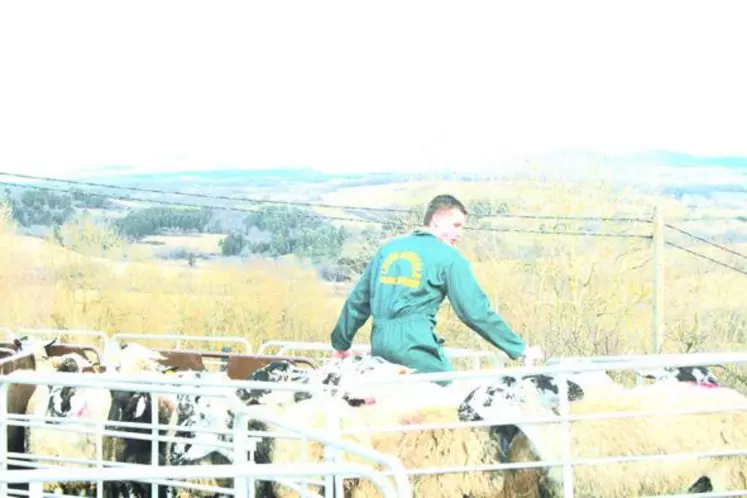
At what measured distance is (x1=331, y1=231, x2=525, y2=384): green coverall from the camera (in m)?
7.60

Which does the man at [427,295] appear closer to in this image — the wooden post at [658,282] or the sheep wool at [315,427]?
the sheep wool at [315,427]

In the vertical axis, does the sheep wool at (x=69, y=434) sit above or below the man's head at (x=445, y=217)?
below

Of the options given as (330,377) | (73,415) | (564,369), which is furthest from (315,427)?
(73,415)

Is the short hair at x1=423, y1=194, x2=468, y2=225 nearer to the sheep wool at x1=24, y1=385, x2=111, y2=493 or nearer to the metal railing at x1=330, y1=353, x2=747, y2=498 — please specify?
the metal railing at x1=330, y1=353, x2=747, y2=498

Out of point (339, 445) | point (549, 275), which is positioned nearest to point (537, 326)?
point (549, 275)

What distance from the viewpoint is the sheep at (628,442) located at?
6.44m

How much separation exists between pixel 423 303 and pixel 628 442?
1603mm

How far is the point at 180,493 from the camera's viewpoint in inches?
286

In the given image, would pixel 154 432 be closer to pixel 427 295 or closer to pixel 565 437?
pixel 427 295

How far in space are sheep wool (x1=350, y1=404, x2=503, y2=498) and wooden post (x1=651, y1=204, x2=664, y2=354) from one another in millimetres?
14896

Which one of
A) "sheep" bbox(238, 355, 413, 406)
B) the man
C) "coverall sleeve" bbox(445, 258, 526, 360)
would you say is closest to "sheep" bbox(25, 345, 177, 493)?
"sheep" bbox(238, 355, 413, 406)

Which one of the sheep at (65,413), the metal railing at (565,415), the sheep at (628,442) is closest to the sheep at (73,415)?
the sheep at (65,413)

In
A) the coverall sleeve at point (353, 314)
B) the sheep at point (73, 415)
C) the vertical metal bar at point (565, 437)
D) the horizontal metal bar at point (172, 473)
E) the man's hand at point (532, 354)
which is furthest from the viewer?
the coverall sleeve at point (353, 314)

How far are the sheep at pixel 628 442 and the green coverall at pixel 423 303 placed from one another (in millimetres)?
1078
